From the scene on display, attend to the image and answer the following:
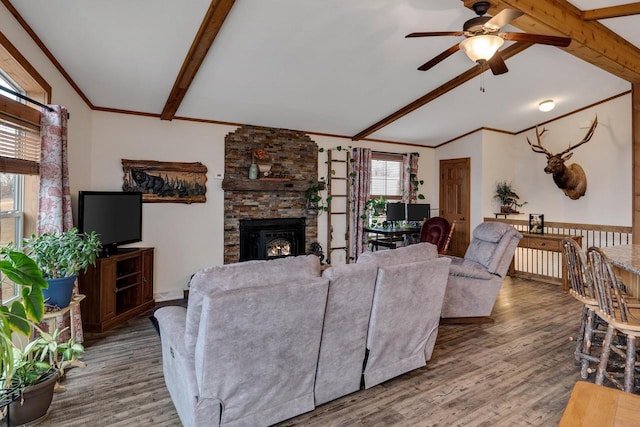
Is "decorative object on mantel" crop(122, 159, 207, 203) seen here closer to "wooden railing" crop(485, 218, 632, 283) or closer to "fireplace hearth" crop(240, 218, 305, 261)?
"fireplace hearth" crop(240, 218, 305, 261)

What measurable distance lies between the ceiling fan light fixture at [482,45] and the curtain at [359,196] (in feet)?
12.3

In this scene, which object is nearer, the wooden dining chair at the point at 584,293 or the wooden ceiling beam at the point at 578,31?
the wooden dining chair at the point at 584,293

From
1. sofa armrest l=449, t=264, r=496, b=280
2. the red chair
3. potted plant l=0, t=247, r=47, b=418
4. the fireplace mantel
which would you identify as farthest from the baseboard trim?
potted plant l=0, t=247, r=47, b=418

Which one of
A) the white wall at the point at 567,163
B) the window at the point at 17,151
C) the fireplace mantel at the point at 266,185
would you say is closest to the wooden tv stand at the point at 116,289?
the window at the point at 17,151

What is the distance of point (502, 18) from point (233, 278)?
2.58 metres

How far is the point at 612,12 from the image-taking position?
324cm

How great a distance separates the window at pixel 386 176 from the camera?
7.01 metres

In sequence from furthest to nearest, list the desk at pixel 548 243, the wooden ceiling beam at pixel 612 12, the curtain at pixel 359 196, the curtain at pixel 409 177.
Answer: the curtain at pixel 409 177 → the curtain at pixel 359 196 → the desk at pixel 548 243 → the wooden ceiling beam at pixel 612 12

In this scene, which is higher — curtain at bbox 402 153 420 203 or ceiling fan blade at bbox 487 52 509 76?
ceiling fan blade at bbox 487 52 509 76

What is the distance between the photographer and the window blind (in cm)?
248

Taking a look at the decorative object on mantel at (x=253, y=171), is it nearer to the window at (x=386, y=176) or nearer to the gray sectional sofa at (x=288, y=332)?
the window at (x=386, y=176)

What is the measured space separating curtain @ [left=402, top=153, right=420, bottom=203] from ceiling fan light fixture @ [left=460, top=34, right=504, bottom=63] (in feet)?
14.5

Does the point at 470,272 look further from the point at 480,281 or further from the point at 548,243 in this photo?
the point at 548,243

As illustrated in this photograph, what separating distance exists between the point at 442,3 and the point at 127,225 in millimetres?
4156
